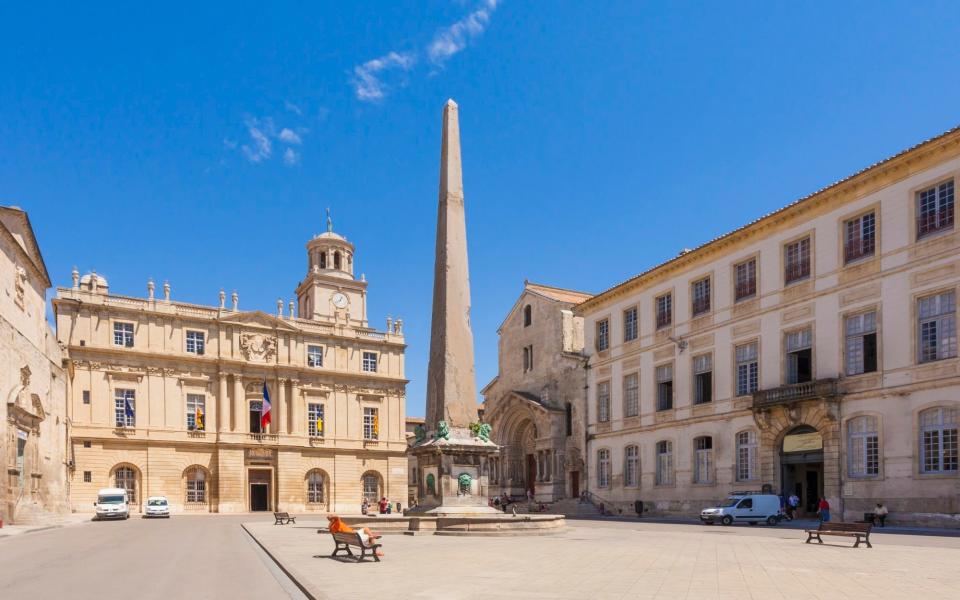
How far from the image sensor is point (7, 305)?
32188 mm

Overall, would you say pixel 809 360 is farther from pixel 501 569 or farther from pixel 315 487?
pixel 315 487

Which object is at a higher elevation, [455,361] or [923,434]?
[455,361]

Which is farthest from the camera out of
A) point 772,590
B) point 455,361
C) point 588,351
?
point 588,351

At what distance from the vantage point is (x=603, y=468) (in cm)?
4391

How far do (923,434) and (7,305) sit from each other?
3292cm

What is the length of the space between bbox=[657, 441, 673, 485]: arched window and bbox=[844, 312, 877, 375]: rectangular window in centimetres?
1107

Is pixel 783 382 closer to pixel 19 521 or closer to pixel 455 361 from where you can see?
pixel 455 361

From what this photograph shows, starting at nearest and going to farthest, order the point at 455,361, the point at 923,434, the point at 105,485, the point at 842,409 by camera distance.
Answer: the point at 455,361, the point at 923,434, the point at 842,409, the point at 105,485

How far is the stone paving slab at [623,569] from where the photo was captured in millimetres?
10641

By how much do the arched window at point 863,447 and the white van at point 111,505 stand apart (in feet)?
109

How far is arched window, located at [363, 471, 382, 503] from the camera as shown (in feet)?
197

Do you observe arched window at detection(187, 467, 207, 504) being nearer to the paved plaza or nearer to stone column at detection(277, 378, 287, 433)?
stone column at detection(277, 378, 287, 433)

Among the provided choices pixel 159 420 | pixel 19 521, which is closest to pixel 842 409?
pixel 19 521

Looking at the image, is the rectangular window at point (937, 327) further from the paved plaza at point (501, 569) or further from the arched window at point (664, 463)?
the arched window at point (664, 463)
